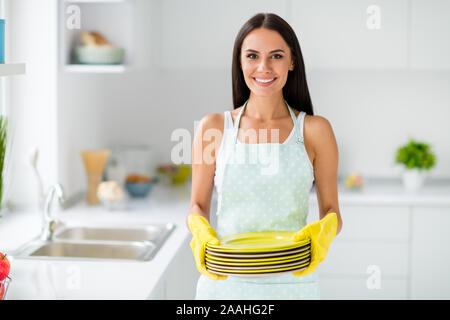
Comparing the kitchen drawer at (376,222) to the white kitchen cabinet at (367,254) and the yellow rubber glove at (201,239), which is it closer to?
the white kitchen cabinet at (367,254)

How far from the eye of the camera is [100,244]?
182 cm

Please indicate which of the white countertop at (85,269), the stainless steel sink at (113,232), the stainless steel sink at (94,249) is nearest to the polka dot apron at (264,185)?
the white countertop at (85,269)

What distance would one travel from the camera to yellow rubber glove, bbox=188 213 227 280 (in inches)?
39.9

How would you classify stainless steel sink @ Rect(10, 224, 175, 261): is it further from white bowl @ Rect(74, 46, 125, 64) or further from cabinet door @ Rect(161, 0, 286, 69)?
cabinet door @ Rect(161, 0, 286, 69)

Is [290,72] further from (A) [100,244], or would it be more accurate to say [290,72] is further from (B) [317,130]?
(A) [100,244]

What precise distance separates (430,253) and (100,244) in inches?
50.9

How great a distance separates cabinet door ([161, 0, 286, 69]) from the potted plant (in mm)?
830

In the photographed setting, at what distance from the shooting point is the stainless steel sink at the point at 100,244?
1722mm

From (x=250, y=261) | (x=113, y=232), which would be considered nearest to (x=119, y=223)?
(x=113, y=232)

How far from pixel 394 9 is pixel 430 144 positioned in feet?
2.18

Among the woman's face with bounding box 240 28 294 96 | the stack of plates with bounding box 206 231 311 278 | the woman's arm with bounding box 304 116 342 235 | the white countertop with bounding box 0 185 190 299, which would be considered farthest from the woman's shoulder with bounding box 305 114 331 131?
the white countertop with bounding box 0 185 190 299

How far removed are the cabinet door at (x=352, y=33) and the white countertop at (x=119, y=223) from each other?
0.54m
